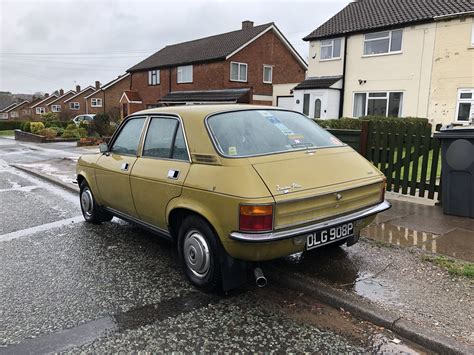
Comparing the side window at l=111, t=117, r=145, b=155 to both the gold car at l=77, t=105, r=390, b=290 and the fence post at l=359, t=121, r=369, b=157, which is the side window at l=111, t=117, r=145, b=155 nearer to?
the gold car at l=77, t=105, r=390, b=290

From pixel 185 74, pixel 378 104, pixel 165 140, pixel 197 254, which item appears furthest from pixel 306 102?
pixel 197 254

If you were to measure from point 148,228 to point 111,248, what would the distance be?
0.89 meters

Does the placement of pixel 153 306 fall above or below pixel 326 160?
below

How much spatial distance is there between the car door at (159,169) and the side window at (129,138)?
10.0 inches

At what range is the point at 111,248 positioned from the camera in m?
5.21

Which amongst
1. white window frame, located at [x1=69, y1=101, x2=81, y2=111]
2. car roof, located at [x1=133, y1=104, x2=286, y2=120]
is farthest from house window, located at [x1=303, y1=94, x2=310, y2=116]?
white window frame, located at [x1=69, y1=101, x2=81, y2=111]

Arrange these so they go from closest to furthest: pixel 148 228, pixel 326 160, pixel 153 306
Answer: pixel 153 306 → pixel 326 160 → pixel 148 228

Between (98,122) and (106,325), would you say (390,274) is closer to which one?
(106,325)

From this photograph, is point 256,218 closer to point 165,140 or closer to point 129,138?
Result: point 165,140

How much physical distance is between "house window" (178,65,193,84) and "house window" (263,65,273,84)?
569cm

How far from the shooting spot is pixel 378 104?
67.3ft

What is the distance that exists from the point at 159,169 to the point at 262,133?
1129 millimetres

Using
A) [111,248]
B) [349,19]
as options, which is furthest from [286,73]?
[111,248]

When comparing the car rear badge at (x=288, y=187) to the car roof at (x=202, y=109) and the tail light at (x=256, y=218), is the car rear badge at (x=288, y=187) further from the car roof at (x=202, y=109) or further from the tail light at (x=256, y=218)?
the car roof at (x=202, y=109)
